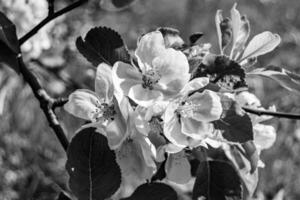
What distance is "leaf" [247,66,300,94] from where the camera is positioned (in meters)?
1.04

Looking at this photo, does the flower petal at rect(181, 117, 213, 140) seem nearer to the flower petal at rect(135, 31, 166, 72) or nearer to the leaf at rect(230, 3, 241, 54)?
the flower petal at rect(135, 31, 166, 72)

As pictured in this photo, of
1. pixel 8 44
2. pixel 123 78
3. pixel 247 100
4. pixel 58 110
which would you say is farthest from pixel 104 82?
pixel 58 110

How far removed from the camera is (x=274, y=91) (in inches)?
111

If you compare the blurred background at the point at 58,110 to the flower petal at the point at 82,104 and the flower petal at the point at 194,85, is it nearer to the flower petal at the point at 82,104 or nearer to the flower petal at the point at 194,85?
the flower petal at the point at 82,104

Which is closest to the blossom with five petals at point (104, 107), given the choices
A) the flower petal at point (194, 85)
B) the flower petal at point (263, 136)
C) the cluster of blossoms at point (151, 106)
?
the cluster of blossoms at point (151, 106)

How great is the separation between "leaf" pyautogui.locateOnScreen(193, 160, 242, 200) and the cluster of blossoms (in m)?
0.15

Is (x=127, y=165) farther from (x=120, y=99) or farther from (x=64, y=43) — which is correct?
(x=64, y=43)

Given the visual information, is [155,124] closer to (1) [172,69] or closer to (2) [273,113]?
(1) [172,69]

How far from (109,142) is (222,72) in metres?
0.27

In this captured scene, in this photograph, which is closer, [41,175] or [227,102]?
[227,102]

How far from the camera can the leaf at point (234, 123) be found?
0.90 m

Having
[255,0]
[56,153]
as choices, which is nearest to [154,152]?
[56,153]

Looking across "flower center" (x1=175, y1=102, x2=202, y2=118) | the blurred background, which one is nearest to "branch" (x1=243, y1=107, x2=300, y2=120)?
"flower center" (x1=175, y1=102, x2=202, y2=118)

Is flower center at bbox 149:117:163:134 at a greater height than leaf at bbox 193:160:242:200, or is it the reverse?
flower center at bbox 149:117:163:134
